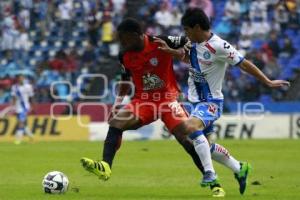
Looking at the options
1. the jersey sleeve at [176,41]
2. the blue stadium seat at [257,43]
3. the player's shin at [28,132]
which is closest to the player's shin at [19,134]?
the player's shin at [28,132]

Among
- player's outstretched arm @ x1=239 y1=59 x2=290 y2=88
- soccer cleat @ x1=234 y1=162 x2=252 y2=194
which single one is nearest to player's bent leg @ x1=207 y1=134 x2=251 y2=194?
soccer cleat @ x1=234 y1=162 x2=252 y2=194

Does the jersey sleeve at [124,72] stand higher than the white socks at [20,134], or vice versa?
the jersey sleeve at [124,72]

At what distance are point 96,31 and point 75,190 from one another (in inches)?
865

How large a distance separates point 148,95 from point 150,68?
0.39 m

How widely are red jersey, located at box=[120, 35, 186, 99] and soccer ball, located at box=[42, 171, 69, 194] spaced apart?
1.68 metres

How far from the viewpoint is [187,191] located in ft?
37.3

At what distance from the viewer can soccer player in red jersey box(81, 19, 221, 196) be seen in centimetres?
1116

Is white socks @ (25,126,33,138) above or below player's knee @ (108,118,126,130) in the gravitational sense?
below

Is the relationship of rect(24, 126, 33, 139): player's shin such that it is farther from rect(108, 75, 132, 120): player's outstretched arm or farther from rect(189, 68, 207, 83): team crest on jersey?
rect(189, 68, 207, 83): team crest on jersey

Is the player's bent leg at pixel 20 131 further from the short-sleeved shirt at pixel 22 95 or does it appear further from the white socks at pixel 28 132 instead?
the short-sleeved shirt at pixel 22 95

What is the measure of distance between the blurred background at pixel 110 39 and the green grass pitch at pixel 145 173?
5979 millimetres

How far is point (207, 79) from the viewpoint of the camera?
1068 cm

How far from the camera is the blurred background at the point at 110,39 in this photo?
98.6 feet

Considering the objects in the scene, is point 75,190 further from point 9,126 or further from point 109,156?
point 9,126
